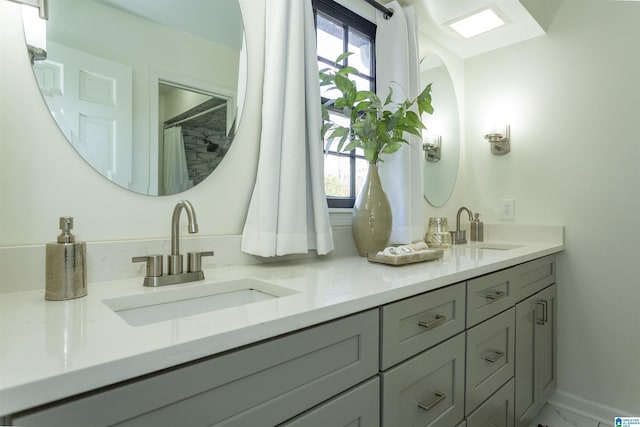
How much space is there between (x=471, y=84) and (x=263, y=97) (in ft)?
5.53

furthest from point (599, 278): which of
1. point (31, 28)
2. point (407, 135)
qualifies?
point (31, 28)

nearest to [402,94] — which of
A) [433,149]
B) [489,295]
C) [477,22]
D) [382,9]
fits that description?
[382,9]

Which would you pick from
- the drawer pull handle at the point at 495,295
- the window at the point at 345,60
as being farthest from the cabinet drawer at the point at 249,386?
the window at the point at 345,60

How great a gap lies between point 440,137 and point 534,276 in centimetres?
96

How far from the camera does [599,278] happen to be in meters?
1.84

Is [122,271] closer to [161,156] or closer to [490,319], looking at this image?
[161,156]

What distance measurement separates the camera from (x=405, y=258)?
124cm

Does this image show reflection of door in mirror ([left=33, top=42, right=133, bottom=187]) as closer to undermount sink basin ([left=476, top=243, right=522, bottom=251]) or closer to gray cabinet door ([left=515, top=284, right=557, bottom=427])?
gray cabinet door ([left=515, top=284, right=557, bottom=427])

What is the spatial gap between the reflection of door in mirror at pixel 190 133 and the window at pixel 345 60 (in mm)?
545

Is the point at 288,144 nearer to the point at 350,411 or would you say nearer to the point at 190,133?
the point at 190,133

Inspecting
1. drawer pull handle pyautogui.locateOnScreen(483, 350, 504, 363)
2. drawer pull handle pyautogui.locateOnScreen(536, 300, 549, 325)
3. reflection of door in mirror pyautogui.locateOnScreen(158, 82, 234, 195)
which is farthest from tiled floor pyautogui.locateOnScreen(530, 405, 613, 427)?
reflection of door in mirror pyautogui.locateOnScreen(158, 82, 234, 195)

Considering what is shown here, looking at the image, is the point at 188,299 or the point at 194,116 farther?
the point at 194,116

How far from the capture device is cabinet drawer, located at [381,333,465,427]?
86 cm

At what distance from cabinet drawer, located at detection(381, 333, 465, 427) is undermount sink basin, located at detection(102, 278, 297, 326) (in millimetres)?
342
